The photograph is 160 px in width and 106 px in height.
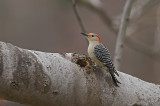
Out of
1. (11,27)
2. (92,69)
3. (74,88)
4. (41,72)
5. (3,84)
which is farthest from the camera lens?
(11,27)

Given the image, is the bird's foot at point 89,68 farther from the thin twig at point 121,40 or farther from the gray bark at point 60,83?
the thin twig at point 121,40

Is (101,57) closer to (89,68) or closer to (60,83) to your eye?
(89,68)

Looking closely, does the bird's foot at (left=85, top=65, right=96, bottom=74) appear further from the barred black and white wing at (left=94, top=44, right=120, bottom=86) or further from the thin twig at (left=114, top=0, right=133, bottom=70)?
the thin twig at (left=114, top=0, right=133, bottom=70)

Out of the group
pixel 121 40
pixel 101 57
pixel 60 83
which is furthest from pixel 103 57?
pixel 60 83

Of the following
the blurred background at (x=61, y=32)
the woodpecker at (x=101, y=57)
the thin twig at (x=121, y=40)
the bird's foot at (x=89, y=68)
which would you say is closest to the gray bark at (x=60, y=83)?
the bird's foot at (x=89, y=68)

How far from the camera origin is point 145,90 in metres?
3.21

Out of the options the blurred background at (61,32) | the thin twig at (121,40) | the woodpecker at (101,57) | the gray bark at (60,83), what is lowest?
the gray bark at (60,83)

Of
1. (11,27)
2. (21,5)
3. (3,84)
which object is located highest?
(21,5)

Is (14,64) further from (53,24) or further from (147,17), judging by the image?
(53,24)

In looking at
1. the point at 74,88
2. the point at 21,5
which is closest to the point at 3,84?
the point at 74,88

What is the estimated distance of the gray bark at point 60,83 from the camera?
227 centimetres

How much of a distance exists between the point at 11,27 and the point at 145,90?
10161mm

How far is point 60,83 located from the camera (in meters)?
2.56

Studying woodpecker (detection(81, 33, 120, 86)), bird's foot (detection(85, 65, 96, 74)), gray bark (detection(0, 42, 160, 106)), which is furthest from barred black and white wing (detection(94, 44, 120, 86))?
bird's foot (detection(85, 65, 96, 74))
